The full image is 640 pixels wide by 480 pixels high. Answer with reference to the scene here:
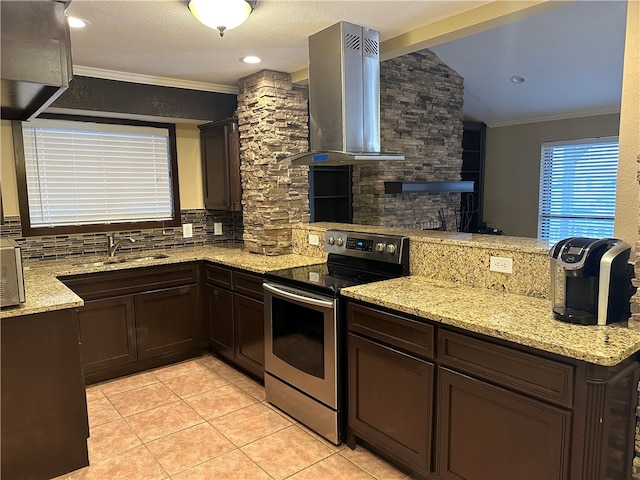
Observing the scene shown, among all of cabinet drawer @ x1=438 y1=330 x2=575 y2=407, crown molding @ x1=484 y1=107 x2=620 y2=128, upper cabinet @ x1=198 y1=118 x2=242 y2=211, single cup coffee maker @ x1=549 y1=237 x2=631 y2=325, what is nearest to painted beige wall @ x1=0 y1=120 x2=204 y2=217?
upper cabinet @ x1=198 y1=118 x2=242 y2=211

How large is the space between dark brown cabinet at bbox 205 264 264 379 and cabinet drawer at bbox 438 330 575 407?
155 cm

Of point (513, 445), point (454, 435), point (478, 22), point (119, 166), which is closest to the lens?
point (513, 445)

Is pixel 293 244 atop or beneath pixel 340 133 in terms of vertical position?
beneath

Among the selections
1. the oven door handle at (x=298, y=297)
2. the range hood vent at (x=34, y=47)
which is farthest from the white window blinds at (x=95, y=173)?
the range hood vent at (x=34, y=47)

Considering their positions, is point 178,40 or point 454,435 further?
point 178,40

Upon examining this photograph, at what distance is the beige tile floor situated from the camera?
7.47 feet

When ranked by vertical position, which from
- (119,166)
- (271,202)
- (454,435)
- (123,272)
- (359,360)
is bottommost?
(454,435)

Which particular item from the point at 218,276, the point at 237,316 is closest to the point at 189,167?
the point at 218,276

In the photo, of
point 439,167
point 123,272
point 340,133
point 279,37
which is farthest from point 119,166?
point 439,167

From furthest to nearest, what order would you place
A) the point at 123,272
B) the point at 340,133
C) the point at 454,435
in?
the point at 123,272 < the point at 340,133 < the point at 454,435

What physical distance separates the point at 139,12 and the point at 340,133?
4.16 feet

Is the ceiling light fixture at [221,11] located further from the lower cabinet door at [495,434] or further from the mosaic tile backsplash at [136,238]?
the mosaic tile backsplash at [136,238]

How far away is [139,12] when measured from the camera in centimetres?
233

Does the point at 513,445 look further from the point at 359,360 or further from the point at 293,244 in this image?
the point at 293,244
